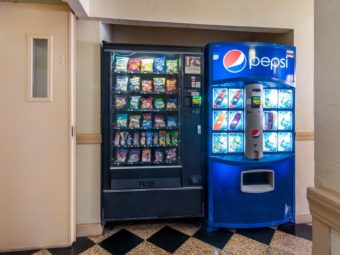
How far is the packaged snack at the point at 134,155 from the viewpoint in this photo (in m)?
2.23

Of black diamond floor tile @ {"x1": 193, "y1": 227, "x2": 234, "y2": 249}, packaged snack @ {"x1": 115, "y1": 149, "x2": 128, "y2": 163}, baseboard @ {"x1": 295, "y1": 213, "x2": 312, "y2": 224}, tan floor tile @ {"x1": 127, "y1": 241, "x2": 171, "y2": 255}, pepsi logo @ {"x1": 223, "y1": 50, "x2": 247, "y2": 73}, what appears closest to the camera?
tan floor tile @ {"x1": 127, "y1": 241, "x2": 171, "y2": 255}

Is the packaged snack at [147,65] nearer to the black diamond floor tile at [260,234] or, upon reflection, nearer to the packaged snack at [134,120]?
the packaged snack at [134,120]

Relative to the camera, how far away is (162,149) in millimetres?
2338

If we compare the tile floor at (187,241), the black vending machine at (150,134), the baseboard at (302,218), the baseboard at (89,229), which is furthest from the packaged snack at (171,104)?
the baseboard at (302,218)

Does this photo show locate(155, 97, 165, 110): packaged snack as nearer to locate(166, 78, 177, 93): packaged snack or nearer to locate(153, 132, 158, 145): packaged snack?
locate(166, 78, 177, 93): packaged snack

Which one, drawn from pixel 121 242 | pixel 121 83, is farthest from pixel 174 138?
pixel 121 242

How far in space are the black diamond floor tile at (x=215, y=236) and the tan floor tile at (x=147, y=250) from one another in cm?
40

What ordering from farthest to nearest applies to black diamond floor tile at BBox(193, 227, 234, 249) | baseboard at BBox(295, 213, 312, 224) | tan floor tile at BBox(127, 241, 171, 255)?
baseboard at BBox(295, 213, 312, 224) < black diamond floor tile at BBox(193, 227, 234, 249) < tan floor tile at BBox(127, 241, 171, 255)

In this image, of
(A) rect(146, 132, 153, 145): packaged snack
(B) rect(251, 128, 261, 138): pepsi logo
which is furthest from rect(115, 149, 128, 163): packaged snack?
(B) rect(251, 128, 261, 138): pepsi logo

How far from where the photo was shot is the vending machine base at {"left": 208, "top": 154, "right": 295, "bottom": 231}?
2.14m

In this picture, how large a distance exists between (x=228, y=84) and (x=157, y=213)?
4.65ft

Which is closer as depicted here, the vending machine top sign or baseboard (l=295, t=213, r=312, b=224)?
the vending machine top sign

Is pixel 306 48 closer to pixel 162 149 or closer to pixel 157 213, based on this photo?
pixel 162 149

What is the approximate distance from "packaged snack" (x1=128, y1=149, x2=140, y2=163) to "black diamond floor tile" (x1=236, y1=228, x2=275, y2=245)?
4.03 ft
